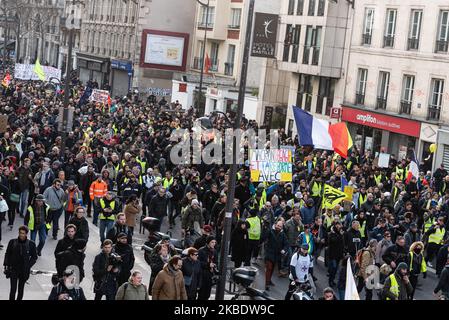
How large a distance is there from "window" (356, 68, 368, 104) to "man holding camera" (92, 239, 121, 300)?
31.2 m

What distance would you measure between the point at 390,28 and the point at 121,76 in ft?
115

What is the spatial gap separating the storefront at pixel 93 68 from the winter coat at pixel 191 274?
62.5m

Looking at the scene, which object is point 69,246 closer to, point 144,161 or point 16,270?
point 16,270

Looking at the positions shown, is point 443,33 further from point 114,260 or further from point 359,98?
point 114,260

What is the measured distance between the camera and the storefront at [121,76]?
2840 inches

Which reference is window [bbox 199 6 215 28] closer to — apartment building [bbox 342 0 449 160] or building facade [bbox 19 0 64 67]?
apartment building [bbox 342 0 449 160]

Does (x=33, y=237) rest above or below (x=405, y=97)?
below

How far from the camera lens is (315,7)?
47969 mm

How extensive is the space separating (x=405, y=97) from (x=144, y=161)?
1778 centimetres

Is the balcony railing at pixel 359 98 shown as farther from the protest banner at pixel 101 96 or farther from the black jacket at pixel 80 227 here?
the black jacket at pixel 80 227

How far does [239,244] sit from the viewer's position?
63.7 ft

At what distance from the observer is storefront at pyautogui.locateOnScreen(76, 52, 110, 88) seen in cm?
7806
